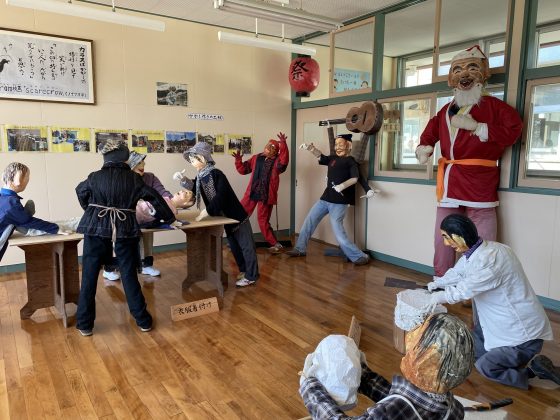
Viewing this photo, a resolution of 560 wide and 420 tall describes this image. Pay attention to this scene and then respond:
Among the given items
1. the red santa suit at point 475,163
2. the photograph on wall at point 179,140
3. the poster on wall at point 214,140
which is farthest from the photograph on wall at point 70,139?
the red santa suit at point 475,163

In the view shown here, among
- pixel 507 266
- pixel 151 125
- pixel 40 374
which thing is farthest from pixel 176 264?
pixel 507 266

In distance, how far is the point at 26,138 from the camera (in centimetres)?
454

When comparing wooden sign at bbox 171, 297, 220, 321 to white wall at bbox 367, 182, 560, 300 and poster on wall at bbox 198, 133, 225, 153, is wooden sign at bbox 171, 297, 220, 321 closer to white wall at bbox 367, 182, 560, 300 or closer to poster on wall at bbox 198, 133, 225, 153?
white wall at bbox 367, 182, 560, 300

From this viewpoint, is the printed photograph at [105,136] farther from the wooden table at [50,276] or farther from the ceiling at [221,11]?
the wooden table at [50,276]

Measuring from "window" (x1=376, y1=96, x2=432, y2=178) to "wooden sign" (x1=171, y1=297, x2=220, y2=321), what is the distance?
272 cm

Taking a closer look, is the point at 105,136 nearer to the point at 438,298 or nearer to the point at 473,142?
the point at 473,142

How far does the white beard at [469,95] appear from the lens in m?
3.79

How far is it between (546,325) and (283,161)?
3.61m

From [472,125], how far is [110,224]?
10.2 feet

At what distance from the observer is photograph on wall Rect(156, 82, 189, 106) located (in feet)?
17.5

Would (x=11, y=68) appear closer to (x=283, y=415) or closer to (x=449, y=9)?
(x=283, y=415)

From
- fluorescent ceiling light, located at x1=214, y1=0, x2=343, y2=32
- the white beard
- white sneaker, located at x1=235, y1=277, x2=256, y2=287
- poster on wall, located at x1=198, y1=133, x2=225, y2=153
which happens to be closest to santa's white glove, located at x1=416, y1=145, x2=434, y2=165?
the white beard

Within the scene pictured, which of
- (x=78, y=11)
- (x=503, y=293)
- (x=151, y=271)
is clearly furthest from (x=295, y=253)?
(x=78, y=11)

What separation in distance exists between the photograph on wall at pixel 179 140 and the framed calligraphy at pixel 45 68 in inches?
39.9
